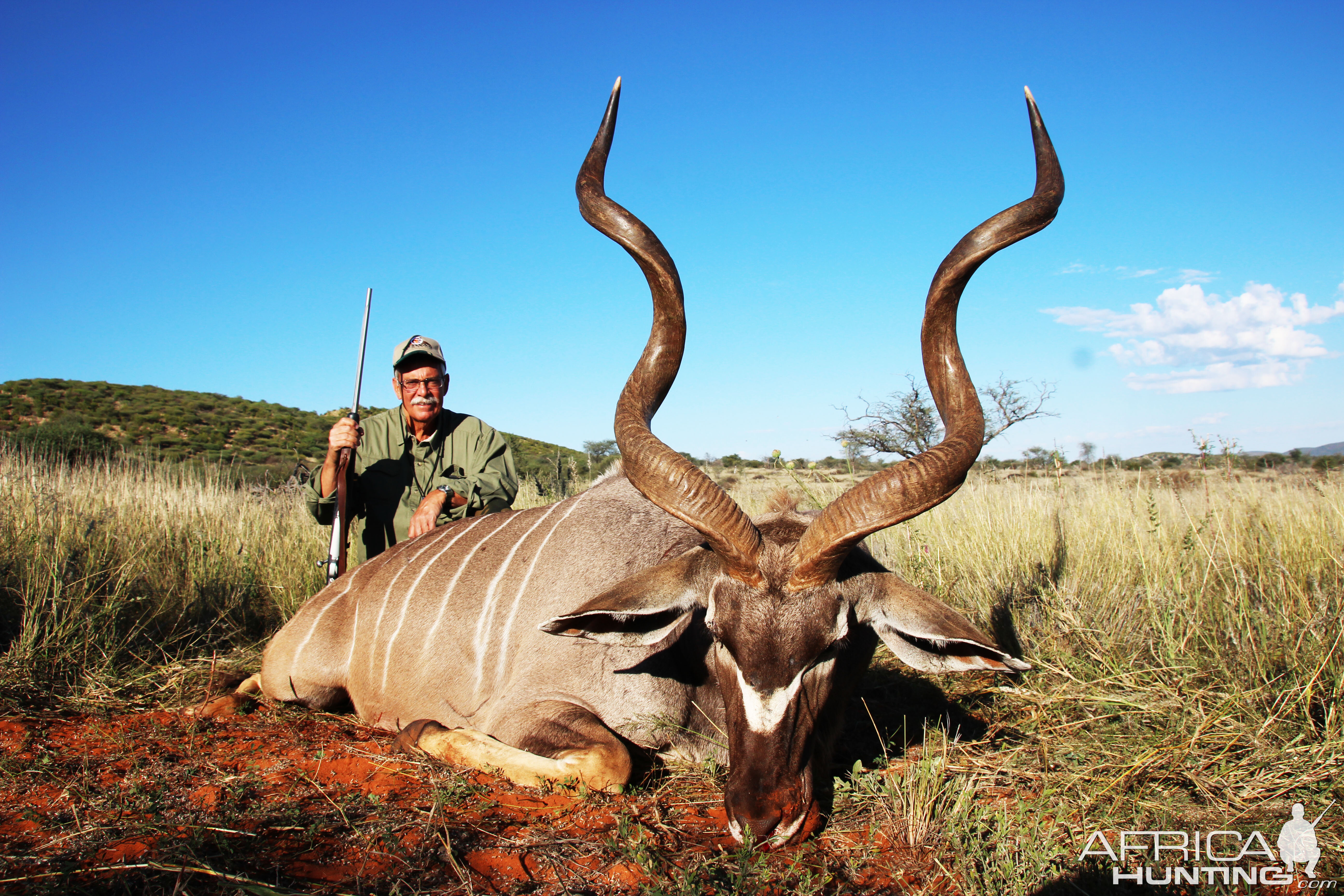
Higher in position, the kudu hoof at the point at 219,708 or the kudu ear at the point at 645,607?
the kudu ear at the point at 645,607

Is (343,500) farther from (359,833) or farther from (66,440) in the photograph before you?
(66,440)

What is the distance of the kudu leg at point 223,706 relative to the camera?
3928 millimetres

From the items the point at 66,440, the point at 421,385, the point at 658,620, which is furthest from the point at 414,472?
the point at 66,440

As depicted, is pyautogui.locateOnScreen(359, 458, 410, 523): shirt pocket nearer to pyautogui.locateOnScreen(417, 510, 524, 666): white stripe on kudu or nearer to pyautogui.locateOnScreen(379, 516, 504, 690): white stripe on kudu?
pyautogui.locateOnScreen(379, 516, 504, 690): white stripe on kudu

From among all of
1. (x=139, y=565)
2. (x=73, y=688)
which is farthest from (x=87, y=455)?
(x=73, y=688)

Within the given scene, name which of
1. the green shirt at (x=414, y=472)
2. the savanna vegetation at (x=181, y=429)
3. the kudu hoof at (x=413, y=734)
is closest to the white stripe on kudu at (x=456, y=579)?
the kudu hoof at (x=413, y=734)

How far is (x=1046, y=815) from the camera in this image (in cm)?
266

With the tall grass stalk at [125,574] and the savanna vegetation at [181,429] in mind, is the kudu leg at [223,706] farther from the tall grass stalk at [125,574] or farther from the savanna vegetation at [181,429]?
the savanna vegetation at [181,429]

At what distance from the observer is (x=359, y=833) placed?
251cm

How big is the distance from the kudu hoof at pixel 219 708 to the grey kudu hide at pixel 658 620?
259 millimetres

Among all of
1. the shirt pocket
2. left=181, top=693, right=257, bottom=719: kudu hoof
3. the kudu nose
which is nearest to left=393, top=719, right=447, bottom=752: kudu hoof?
left=181, top=693, right=257, bottom=719: kudu hoof

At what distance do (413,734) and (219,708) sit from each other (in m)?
1.22

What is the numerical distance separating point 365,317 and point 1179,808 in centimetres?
560

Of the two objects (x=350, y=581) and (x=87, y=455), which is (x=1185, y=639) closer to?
(x=350, y=581)
